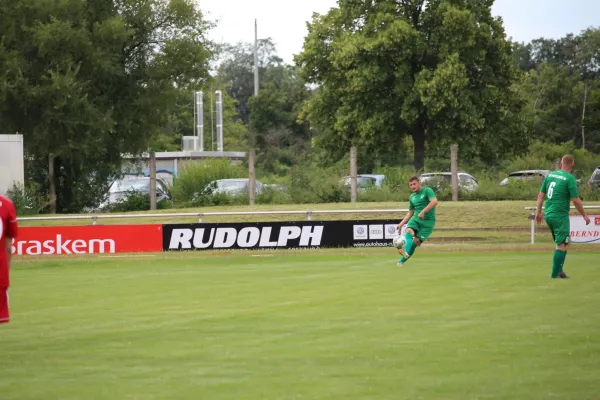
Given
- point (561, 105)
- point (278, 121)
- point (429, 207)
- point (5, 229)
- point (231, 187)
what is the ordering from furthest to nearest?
point (278, 121)
point (561, 105)
point (231, 187)
point (429, 207)
point (5, 229)

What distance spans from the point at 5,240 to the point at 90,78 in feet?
95.9

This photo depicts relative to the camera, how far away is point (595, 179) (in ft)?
128

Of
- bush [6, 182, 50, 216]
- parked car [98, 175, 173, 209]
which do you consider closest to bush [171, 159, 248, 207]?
parked car [98, 175, 173, 209]

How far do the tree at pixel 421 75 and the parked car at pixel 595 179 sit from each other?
8.84m

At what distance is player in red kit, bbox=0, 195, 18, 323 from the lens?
34.8 feet

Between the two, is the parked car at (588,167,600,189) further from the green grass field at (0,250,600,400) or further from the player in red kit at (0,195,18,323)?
the player in red kit at (0,195,18,323)

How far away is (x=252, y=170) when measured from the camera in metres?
34.7

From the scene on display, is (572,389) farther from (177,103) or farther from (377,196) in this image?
(177,103)

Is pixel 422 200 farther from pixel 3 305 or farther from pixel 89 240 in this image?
pixel 3 305

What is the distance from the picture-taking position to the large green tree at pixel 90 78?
3734cm

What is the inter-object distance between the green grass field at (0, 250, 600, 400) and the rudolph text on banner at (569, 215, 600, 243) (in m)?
6.84

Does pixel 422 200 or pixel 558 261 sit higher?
pixel 422 200

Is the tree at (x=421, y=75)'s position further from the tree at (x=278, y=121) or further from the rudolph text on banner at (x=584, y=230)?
the tree at (x=278, y=121)

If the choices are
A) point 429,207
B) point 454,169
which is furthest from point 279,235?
point 454,169
